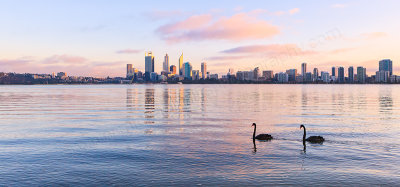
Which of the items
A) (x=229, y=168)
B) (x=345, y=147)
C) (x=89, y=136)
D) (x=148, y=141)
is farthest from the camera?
(x=89, y=136)

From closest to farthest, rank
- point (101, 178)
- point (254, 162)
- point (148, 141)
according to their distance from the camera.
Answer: point (101, 178)
point (254, 162)
point (148, 141)

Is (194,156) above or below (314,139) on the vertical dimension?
below

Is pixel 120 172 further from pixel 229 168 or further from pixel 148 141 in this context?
pixel 148 141

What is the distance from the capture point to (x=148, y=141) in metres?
29.0

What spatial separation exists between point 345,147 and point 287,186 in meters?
11.7

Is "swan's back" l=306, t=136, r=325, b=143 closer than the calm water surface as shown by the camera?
No

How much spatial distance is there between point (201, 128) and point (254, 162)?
50.9ft

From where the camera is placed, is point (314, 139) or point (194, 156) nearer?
point (194, 156)

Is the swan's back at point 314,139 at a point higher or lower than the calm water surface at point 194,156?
higher

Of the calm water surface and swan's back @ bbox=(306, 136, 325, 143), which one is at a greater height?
swan's back @ bbox=(306, 136, 325, 143)

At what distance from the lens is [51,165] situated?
819 inches

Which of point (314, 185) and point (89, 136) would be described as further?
point (89, 136)

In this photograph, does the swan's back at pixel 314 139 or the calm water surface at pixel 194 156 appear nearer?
the calm water surface at pixel 194 156

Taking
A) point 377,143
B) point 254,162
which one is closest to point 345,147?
point 377,143
